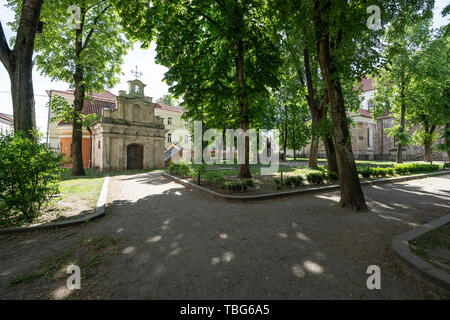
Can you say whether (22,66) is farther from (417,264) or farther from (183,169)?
(417,264)

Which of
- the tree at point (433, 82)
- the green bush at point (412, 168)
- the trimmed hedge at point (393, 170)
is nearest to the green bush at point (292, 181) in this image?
the trimmed hedge at point (393, 170)

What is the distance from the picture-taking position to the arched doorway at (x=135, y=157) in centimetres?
2070

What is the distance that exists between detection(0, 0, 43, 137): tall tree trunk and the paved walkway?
11.9ft

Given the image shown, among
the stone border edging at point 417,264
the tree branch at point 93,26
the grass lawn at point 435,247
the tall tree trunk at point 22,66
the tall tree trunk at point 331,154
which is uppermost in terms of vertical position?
the tree branch at point 93,26

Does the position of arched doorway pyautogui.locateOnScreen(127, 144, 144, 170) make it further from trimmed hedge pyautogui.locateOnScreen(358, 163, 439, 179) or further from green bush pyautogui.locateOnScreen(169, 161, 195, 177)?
trimmed hedge pyautogui.locateOnScreen(358, 163, 439, 179)

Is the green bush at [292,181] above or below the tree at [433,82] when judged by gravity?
below

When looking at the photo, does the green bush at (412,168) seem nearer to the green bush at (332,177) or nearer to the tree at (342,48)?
the green bush at (332,177)

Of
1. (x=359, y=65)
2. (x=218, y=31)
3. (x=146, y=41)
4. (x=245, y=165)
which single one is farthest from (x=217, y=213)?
(x=146, y=41)

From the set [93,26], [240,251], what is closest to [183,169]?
[240,251]

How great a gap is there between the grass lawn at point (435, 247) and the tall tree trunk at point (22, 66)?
9497 mm

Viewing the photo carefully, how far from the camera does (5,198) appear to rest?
4.14 m
